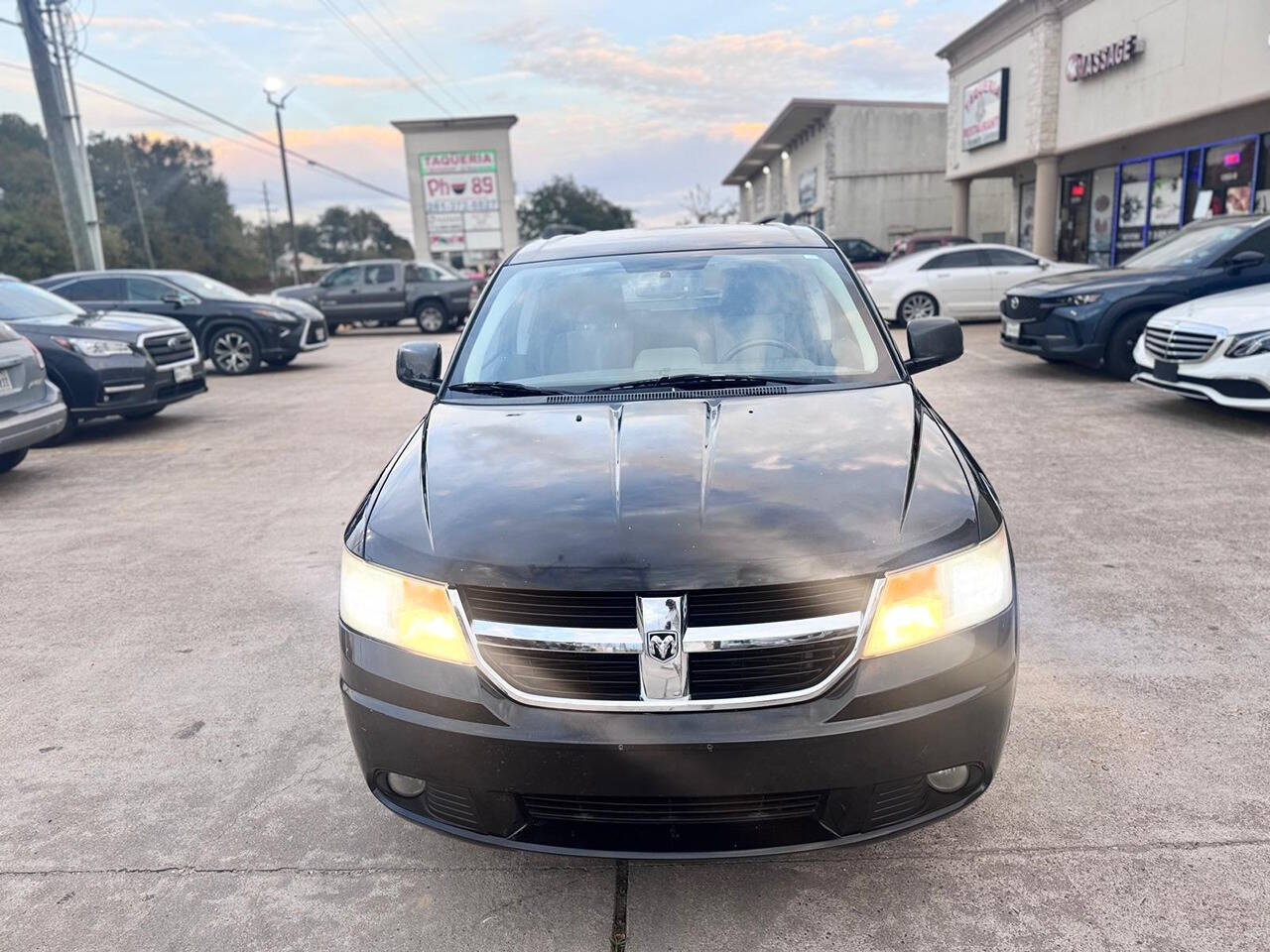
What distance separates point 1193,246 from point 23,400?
10695mm

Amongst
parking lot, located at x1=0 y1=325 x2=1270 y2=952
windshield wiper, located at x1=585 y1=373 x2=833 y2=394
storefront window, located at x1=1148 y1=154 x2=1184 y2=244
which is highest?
storefront window, located at x1=1148 y1=154 x2=1184 y2=244

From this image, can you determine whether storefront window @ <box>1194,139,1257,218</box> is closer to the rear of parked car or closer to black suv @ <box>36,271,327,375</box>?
black suv @ <box>36,271,327,375</box>

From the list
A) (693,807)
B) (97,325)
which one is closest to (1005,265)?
(97,325)

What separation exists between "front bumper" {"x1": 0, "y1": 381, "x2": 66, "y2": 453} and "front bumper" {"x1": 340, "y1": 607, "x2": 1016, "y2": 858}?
6.16 meters

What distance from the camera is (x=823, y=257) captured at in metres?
3.69

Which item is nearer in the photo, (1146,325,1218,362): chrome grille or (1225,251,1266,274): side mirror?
(1146,325,1218,362): chrome grille

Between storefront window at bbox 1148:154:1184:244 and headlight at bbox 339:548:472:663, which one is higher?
storefront window at bbox 1148:154:1184:244

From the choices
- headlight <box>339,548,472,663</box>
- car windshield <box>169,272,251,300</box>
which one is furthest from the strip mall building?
headlight <box>339,548,472,663</box>

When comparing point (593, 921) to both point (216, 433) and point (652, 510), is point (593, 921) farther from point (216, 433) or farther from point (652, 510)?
point (216, 433)

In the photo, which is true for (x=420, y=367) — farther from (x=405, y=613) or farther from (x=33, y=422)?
(x=33, y=422)

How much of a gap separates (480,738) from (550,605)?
326mm

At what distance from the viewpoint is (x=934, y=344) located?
353 centimetres

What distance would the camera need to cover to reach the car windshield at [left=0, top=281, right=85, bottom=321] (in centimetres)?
876

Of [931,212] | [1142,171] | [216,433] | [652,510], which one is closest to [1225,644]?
[652,510]
